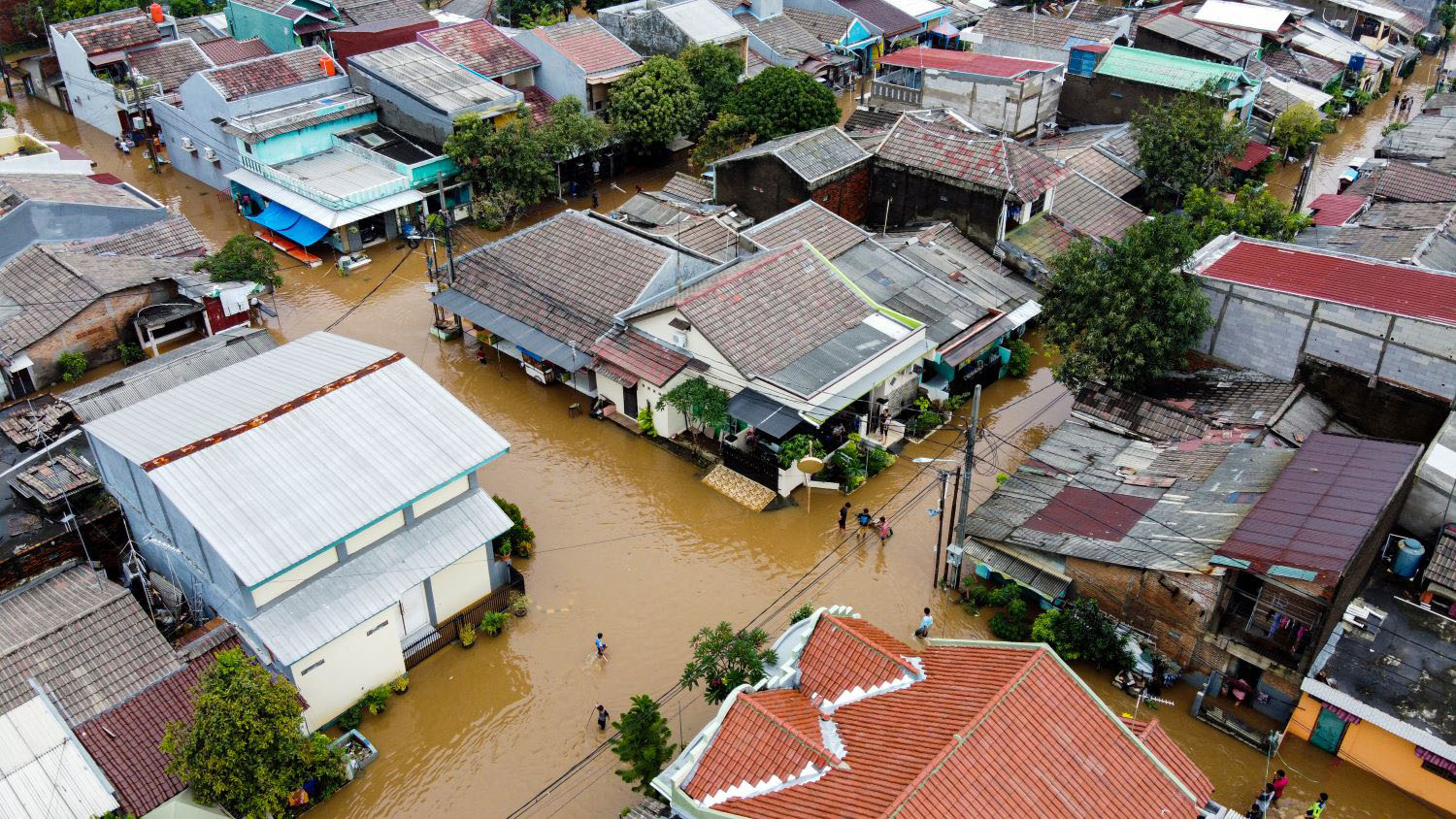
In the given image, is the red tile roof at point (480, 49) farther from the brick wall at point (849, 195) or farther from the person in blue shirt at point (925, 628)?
the person in blue shirt at point (925, 628)

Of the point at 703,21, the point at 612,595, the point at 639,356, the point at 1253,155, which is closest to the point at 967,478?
the point at 612,595

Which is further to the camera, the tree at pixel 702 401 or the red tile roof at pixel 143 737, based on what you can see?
the tree at pixel 702 401

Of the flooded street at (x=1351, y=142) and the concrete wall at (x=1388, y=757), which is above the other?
the flooded street at (x=1351, y=142)

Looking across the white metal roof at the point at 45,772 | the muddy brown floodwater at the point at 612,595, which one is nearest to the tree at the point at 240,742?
the white metal roof at the point at 45,772

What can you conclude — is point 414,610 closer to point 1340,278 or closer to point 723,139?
point 1340,278

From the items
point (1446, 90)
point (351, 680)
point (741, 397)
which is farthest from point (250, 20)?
point (1446, 90)

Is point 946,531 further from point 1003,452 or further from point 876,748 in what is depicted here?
point 876,748
